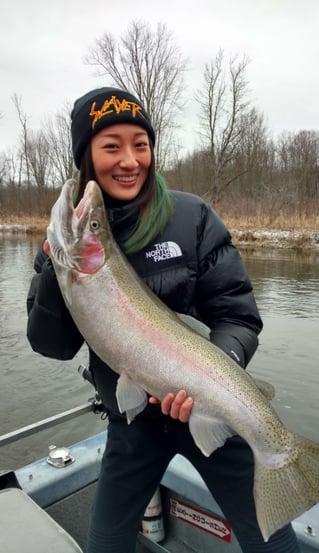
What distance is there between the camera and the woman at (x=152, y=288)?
1.98 m

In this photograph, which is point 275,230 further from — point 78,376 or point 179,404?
point 179,404

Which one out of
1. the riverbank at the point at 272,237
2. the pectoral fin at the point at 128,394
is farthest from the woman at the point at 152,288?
the riverbank at the point at 272,237

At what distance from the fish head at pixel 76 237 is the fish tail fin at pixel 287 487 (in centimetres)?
99

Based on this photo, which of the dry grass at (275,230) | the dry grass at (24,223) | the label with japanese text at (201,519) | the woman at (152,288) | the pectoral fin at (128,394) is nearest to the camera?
the pectoral fin at (128,394)

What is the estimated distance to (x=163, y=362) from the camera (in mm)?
1814

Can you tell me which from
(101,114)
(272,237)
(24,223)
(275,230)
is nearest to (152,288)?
(101,114)

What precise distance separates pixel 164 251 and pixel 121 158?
0.43 meters

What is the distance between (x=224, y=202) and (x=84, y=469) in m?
29.3

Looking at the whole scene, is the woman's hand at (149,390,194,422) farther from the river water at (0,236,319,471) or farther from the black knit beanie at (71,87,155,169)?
the river water at (0,236,319,471)

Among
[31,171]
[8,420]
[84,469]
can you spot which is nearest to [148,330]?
[84,469]

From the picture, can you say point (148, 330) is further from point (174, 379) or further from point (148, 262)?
point (148, 262)

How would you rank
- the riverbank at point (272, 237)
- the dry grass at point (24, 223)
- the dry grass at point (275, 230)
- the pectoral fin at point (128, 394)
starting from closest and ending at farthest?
the pectoral fin at point (128, 394)
the riverbank at point (272, 237)
the dry grass at point (275, 230)
the dry grass at point (24, 223)

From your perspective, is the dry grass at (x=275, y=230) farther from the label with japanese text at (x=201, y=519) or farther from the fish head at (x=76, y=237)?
the fish head at (x=76, y=237)

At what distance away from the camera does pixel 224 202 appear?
3120cm
